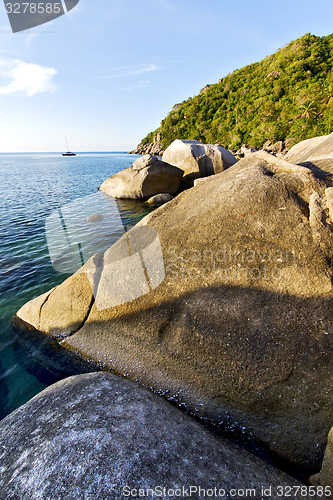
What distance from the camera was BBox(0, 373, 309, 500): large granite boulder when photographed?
162 centimetres

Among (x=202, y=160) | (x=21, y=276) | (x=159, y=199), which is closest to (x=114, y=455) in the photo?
(x=21, y=276)

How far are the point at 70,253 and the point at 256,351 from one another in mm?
7382

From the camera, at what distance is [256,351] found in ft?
9.12

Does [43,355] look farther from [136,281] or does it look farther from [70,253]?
[70,253]

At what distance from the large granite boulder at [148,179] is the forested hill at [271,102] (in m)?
26.5

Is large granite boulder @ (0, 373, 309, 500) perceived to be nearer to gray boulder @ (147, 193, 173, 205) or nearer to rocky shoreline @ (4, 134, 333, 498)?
rocky shoreline @ (4, 134, 333, 498)

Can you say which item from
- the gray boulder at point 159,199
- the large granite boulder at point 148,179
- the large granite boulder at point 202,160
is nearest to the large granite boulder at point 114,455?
the gray boulder at point 159,199

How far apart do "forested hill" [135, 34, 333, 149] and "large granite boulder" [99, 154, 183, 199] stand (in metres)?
26.5

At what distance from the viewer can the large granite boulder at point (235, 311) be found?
8.34 ft

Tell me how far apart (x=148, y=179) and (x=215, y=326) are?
45.3ft

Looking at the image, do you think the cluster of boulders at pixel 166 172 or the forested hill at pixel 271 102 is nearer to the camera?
the cluster of boulders at pixel 166 172

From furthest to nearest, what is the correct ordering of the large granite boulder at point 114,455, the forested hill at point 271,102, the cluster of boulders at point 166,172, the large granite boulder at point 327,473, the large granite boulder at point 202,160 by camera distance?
the forested hill at point 271,102, the large granite boulder at point 202,160, the cluster of boulders at point 166,172, the large granite boulder at point 327,473, the large granite boulder at point 114,455

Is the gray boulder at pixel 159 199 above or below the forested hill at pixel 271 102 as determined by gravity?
below

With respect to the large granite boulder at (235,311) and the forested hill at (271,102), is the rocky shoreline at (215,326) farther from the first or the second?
the forested hill at (271,102)
